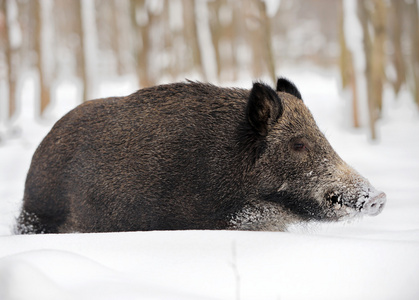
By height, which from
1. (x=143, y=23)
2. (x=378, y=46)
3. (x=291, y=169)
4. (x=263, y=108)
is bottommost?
(x=291, y=169)

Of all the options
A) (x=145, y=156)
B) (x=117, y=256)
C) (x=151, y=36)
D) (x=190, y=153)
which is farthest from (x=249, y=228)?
(x=151, y=36)

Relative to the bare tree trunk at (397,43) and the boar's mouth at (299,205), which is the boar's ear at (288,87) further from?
the bare tree trunk at (397,43)

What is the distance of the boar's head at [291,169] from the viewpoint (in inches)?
121

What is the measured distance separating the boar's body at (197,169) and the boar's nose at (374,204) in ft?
0.05

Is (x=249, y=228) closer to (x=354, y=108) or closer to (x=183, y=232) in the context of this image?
(x=183, y=232)

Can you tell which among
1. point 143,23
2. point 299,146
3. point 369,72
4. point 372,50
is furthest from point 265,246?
point 143,23

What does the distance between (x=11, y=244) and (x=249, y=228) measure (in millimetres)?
1481

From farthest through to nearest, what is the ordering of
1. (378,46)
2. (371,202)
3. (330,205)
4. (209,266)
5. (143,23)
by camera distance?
1. (143,23)
2. (378,46)
3. (330,205)
4. (371,202)
5. (209,266)

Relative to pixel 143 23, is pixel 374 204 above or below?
below

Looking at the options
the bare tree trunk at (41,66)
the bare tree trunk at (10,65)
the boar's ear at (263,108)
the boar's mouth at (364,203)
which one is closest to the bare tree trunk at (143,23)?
the bare tree trunk at (41,66)

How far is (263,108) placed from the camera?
3227mm

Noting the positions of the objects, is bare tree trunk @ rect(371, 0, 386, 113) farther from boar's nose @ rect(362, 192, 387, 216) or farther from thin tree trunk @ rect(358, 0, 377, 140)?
boar's nose @ rect(362, 192, 387, 216)

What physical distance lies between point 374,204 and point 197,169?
3.75 feet

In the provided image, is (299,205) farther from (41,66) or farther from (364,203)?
(41,66)
